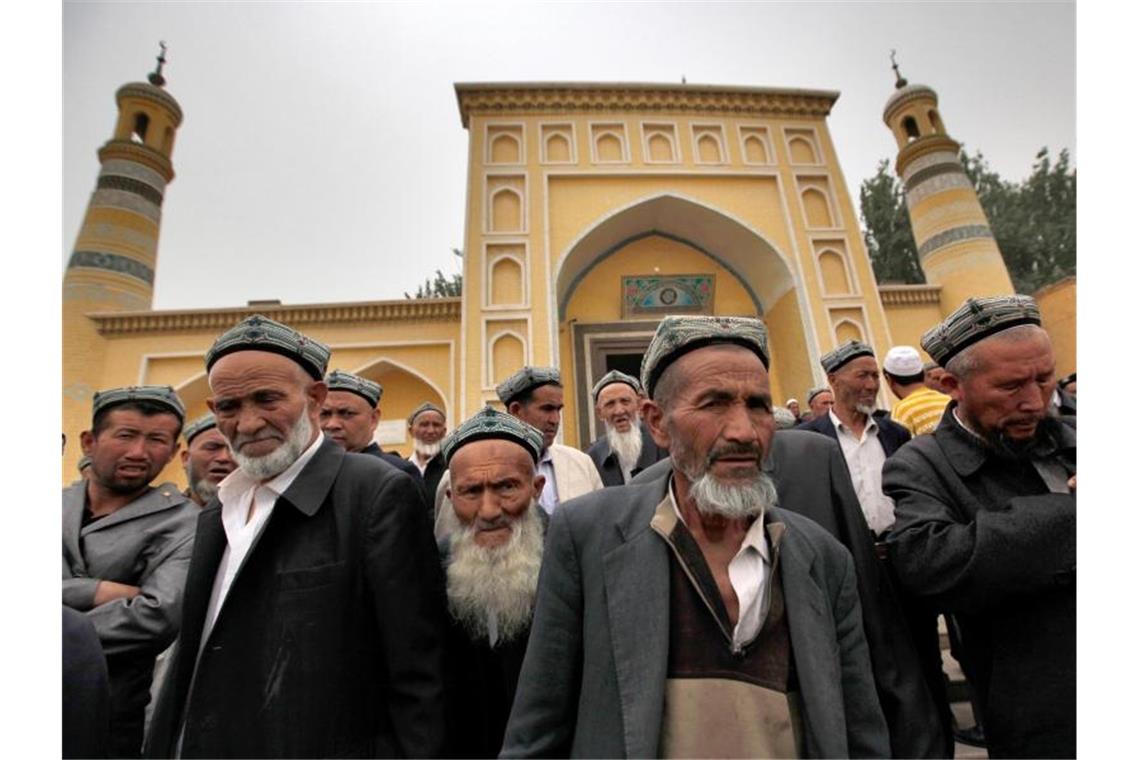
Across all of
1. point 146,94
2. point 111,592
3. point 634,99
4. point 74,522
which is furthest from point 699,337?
point 146,94

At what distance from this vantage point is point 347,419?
3.38m

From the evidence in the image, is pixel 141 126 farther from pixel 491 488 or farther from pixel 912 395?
pixel 912 395

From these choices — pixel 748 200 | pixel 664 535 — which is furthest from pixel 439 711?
pixel 748 200

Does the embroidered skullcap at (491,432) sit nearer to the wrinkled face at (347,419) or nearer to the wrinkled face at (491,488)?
the wrinkled face at (491,488)

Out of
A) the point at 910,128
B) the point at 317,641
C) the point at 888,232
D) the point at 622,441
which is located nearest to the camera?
the point at 317,641

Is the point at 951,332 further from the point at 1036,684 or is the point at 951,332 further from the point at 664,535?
the point at 664,535

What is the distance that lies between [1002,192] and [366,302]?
20221 millimetres

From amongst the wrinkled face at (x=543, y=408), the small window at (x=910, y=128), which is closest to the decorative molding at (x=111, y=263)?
the wrinkled face at (x=543, y=408)

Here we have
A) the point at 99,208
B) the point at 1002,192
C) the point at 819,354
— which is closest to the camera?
the point at 819,354

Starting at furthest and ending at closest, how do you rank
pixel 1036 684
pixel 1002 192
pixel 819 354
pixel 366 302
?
pixel 1002 192, pixel 366 302, pixel 819 354, pixel 1036 684

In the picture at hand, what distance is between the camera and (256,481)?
5.39ft

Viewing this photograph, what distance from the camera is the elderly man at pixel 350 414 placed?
3318 mm

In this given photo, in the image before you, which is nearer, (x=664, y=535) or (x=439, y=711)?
(x=664, y=535)

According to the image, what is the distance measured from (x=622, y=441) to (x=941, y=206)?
12.1 metres
